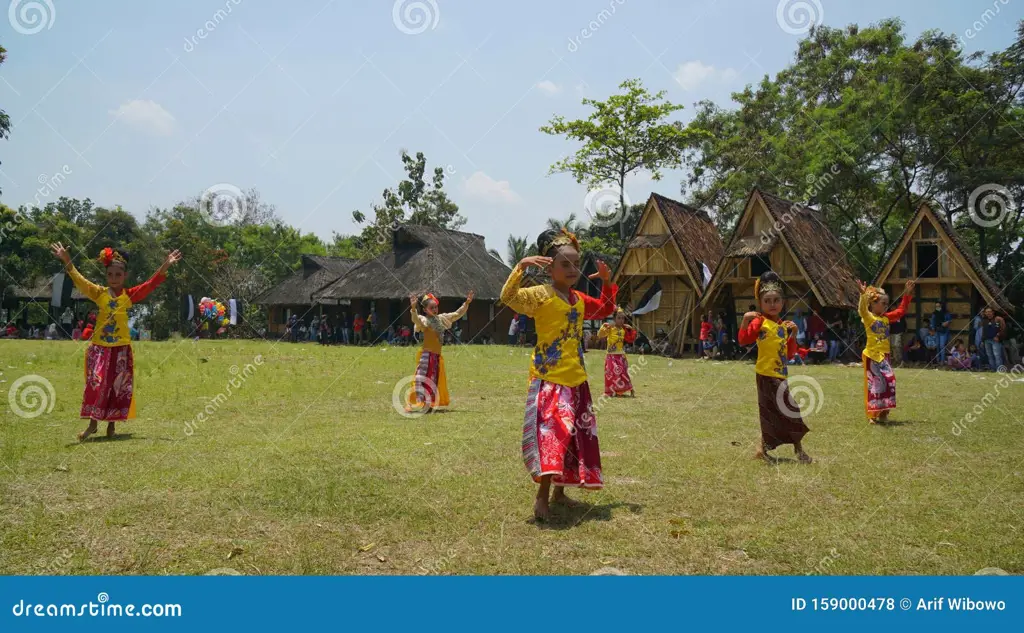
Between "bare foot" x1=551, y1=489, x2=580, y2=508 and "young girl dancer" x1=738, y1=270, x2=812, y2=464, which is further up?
"young girl dancer" x1=738, y1=270, x2=812, y2=464

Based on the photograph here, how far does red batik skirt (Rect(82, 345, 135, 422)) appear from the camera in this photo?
9.41 metres

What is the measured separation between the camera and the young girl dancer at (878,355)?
11.1 m

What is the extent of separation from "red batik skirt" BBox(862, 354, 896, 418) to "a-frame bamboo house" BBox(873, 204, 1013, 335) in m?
16.0

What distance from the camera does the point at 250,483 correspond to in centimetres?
686

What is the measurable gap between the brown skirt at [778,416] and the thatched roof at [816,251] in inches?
774

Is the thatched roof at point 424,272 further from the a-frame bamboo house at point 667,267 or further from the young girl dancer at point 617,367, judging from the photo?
the young girl dancer at point 617,367

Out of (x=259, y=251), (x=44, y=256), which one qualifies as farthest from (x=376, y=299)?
(x=259, y=251)

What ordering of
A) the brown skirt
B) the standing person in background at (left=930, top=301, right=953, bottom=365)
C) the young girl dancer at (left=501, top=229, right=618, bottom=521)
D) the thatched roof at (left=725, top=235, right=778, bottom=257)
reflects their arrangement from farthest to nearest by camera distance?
the thatched roof at (left=725, top=235, right=778, bottom=257), the standing person in background at (left=930, top=301, right=953, bottom=365), the brown skirt, the young girl dancer at (left=501, top=229, right=618, bottom=521)

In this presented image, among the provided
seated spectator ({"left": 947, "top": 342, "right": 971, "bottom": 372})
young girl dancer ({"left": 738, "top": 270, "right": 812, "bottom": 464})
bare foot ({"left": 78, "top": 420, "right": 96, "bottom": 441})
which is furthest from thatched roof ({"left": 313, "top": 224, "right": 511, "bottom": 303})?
young girl dancer ({"left": 738, "top": 270, "right": 812, "bottom": 464})

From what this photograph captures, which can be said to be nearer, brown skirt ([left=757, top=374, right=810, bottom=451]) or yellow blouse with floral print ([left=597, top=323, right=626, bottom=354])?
brown skirt ([left=757, top=374, right=810, bottom=451])

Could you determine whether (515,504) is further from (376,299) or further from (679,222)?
(376,299)

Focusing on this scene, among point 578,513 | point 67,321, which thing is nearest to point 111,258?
point 578,513

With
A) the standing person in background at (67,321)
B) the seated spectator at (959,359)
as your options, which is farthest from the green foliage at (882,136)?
the standing person in background at (67,321)

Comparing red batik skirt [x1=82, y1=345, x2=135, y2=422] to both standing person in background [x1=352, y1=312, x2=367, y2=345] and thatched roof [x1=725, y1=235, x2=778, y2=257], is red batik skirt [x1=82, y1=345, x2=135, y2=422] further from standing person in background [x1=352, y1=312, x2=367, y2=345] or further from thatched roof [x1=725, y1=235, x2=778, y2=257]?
standing person in background [x1=352, y1=312, x2=367, y2=345]
